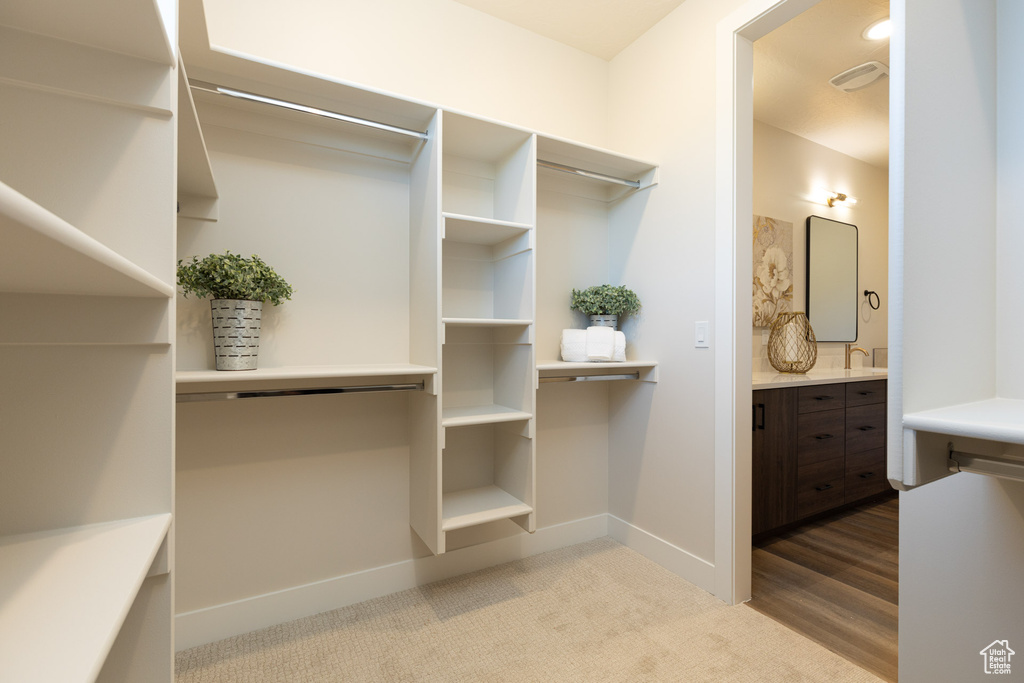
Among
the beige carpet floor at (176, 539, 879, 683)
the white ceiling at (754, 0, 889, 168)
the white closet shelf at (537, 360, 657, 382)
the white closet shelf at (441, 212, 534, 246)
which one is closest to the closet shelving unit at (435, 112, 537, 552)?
the white closet shelf at (441, 212, 534, 246)

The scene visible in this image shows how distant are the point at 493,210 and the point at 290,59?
100 centimetres

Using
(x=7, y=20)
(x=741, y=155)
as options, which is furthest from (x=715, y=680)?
(x=7, y=20)

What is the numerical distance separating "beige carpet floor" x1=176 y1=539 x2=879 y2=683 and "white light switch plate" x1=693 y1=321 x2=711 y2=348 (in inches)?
42.0

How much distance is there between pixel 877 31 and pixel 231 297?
10.4 feet

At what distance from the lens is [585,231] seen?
2539 mm

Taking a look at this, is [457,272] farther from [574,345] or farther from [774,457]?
[774,457]

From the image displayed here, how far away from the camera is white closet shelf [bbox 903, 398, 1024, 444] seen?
2.33ft

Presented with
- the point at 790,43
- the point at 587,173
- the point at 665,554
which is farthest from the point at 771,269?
the point at 665,554

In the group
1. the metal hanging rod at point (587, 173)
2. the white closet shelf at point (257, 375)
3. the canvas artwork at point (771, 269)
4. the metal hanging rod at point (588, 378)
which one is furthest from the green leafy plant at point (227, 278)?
the canvas artwork at point (771, 269)

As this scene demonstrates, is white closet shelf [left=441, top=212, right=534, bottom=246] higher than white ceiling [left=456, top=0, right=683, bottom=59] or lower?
lower

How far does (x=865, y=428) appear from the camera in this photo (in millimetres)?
2928

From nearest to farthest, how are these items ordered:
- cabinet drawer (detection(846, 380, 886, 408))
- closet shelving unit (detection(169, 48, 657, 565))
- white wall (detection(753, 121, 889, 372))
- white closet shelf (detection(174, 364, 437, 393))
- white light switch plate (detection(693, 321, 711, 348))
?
white closet shelf (detection(174, 364, 437, 393)) → closet shelving unit (detection(169, 48, 657, 565)) → white light switch plate (detection(693, 321, 711, 348)) → cabinet drawer (detection(846, 380, 886, 408)) → white wall (detection(753, 121, 889, 372))

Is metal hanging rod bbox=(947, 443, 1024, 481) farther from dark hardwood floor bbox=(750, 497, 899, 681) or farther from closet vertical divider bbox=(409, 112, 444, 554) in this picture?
closet vertical divider bbox=(409, 112, 444, 554)

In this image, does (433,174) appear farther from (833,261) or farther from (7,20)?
(833,261)
